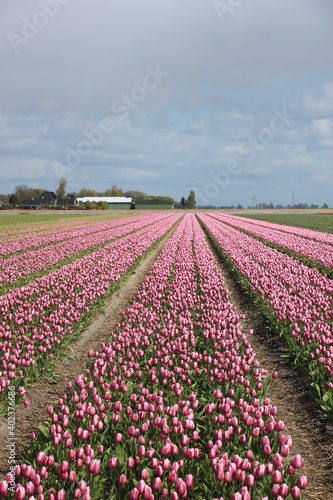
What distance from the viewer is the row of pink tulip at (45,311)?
277 inches

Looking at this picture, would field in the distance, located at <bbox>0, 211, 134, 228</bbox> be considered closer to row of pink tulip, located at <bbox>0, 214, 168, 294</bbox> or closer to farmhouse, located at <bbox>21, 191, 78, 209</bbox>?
row of pink tulip, located at <bbox>0, 214, 168, 294</bbox>

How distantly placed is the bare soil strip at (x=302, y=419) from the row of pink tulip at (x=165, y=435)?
34cm

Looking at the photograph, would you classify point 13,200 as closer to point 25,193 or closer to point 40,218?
point 25,193

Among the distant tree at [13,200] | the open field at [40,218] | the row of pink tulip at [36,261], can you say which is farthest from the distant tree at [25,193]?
the row of pink tulip at [36,261]

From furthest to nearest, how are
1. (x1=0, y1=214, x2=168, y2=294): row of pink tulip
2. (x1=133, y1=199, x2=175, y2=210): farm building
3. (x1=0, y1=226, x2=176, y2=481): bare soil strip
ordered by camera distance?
(x1=133, y1=199, x2=175, y2=210): farm building → (x1=0, y1=214, x2=168, y2=294): row of pink tulip → (x1=0, y1=226, x2=176, y2=481): bare soil strip

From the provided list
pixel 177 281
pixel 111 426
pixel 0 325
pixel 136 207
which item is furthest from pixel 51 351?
pixel 136 207

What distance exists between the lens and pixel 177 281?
13.5 metres

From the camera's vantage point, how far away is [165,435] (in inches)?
179

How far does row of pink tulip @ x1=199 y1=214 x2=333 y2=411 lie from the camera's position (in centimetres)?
707

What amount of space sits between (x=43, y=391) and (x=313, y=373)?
4566 millimetres

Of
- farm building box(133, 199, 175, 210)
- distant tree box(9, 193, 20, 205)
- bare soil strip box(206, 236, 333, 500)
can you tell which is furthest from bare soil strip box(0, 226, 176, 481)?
distant tree box(9, 193, 20, 205)

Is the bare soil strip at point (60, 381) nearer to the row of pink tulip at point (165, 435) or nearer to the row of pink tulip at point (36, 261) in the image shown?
the row of pink tulip at point (165, 435)

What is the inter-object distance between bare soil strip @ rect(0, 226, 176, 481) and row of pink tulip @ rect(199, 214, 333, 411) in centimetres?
422

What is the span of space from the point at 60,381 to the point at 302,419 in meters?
4.09
